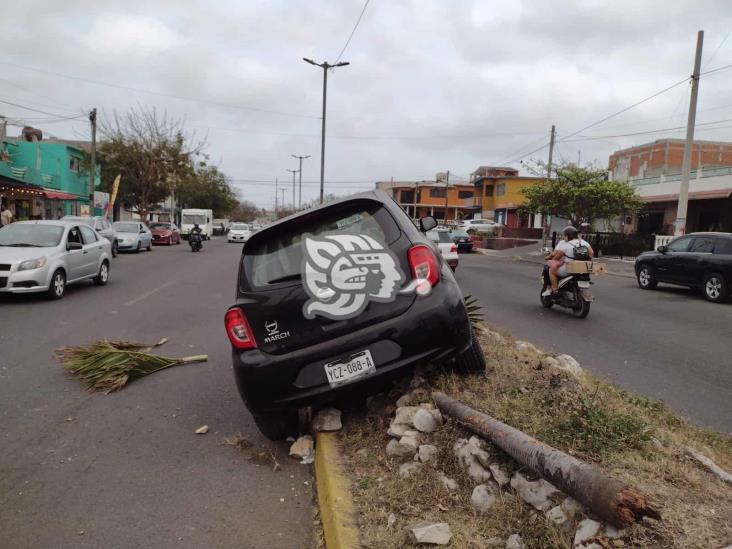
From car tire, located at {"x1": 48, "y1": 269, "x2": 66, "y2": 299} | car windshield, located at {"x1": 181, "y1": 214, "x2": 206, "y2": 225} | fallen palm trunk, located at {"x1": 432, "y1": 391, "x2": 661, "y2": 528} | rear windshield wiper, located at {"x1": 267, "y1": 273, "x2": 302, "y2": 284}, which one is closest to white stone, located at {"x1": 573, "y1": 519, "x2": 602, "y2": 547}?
fallen palm trunk, located at {"x1": 432, "y1": 391, "x2": 661, "y2": 528}

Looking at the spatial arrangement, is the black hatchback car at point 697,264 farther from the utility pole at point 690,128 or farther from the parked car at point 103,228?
the parked car at point 103,228

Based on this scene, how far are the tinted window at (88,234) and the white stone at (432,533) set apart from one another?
1205 cm

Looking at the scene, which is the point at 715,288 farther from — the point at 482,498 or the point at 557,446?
the point at 482,498

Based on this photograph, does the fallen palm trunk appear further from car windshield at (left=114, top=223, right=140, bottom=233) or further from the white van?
the white van

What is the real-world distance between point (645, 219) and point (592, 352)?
31248 mm

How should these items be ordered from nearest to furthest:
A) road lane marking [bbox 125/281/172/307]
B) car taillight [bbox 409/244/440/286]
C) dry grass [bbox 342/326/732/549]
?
dry grass [bbox 342/326/732/549] < car taillight [bbox 409/244/440/286] < road lane marking [bbox 125/281/172/307]

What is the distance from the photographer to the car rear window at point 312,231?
3924mm

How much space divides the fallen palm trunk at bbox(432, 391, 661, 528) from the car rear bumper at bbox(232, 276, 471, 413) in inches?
23.7

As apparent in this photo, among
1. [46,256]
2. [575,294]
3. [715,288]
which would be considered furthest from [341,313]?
[715,288]

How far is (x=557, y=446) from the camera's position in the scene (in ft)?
9.78

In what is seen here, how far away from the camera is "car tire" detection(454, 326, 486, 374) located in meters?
4.30

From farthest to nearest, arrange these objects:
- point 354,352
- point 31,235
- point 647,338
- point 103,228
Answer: point 103,228 → point 31,235 → point 647,338 → point 354,352

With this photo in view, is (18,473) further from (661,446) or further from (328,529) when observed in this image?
(661,446)

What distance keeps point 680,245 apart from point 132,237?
22.4 meters
